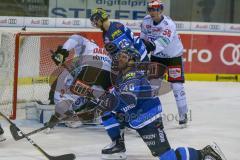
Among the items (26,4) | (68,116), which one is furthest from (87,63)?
(26,4)

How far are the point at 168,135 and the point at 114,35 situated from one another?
109 cm

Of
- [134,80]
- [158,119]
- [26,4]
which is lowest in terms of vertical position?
[158,119]

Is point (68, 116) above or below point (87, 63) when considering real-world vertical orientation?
below

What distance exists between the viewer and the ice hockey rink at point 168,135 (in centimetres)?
455

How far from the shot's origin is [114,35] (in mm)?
4648

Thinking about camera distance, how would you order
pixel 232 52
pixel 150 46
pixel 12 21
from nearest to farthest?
1. pixel 150 46
2. pixel 12 21
3. pixel 232 52

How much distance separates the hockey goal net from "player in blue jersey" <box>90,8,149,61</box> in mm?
1147

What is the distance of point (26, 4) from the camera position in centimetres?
854

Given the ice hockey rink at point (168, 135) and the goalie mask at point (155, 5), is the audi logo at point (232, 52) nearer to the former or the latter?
the ice hockey rink at point (168, 135)

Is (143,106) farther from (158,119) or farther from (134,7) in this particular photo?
(134,7)

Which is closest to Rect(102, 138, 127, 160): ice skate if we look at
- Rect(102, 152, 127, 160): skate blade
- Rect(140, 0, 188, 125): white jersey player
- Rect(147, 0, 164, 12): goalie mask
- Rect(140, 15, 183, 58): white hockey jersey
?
Rect(102, 152, 127, 160): skate blade

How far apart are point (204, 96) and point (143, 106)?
357 cm

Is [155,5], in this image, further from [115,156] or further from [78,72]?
[115,156]

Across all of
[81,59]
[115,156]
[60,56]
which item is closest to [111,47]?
[60,56]
